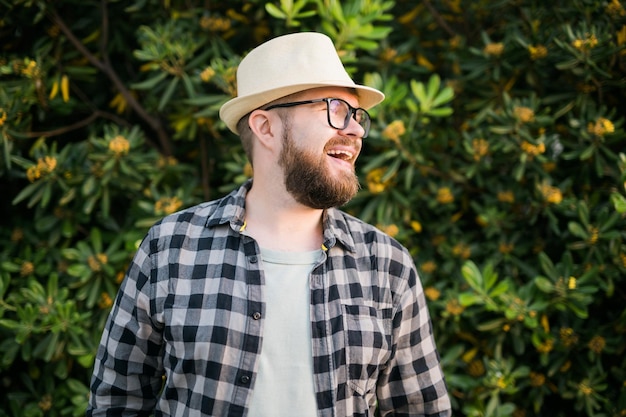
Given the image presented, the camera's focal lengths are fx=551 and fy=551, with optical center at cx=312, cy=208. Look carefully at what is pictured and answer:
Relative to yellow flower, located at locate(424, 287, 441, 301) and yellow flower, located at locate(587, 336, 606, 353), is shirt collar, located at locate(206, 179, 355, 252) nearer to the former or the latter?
yellow flower, located at locate(424, 287, 441, 301)

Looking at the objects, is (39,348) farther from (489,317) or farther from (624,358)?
(624,358)

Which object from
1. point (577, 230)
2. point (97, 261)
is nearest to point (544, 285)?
point (577, 230)

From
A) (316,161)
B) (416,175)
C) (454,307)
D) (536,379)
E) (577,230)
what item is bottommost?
(536,379)

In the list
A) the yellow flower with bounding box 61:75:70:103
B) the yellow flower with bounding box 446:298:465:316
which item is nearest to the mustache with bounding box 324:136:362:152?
the yellow flower with bounding box 446:298:465:316

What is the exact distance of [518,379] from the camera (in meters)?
2.51

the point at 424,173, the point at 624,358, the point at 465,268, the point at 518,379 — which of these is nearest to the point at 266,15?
the point at 424,173

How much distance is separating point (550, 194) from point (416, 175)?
59 cm

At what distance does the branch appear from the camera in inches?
102

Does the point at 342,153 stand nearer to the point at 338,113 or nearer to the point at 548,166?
the point at 338,113

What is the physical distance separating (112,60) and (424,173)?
5.73ft

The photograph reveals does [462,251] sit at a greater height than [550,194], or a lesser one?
lesser

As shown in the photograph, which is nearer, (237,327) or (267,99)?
(237,327)

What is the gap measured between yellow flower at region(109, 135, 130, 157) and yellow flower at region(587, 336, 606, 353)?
2.14 meters

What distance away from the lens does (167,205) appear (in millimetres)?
2379
